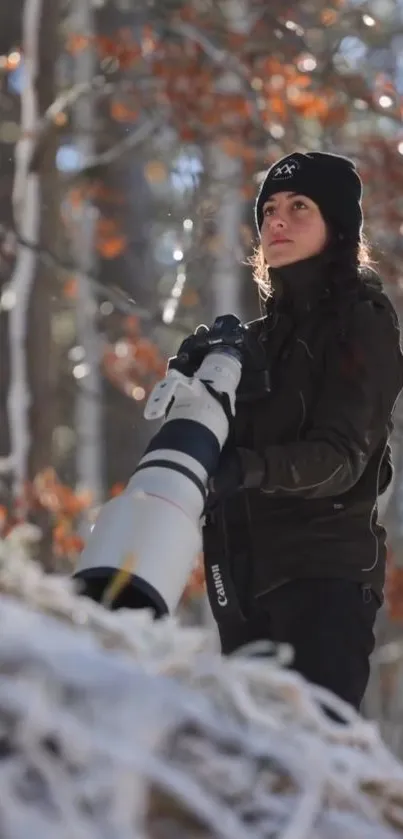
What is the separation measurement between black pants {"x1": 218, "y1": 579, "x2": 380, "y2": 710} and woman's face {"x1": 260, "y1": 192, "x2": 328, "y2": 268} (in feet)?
1.78

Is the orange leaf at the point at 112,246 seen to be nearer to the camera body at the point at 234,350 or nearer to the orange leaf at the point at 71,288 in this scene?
the orange leaf at the point at 71,288

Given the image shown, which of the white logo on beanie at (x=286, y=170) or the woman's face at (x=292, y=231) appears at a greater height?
the white logo on beanie at (x=286, y=170)

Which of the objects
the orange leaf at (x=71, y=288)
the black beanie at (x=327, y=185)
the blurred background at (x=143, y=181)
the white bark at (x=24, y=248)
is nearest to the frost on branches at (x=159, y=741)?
the black beanie at (x=327, y=185)

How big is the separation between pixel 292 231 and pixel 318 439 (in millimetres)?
430

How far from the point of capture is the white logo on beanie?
1.90m

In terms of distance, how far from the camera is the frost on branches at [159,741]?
1.51ft

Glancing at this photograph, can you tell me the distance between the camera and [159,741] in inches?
19.2

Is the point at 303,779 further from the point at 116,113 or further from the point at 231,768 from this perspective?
the point at 116,113

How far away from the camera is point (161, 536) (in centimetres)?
116

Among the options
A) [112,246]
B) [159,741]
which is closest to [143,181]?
[112,246]

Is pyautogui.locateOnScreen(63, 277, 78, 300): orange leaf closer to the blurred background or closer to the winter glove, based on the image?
the blurred background

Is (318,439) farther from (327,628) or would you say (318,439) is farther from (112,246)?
(112,246)

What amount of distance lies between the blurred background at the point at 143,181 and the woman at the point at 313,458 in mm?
2111

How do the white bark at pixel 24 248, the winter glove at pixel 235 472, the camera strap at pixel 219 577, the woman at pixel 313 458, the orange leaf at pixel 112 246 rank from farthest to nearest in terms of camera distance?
1. the orange leaf at pixel 112 246
2. the white bark at pixel 24 248
3. the camera strap at pixel 219 577
4. the woman at pixel 313 458
5. the winter glove at pixel 235 472
